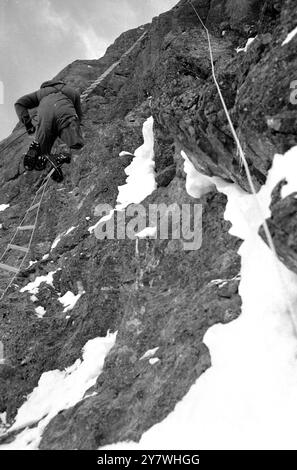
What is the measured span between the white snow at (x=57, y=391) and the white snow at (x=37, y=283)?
1965 mm

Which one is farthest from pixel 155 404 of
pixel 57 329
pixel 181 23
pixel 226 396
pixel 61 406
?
pixel 181 23

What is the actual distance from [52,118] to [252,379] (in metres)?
7.03

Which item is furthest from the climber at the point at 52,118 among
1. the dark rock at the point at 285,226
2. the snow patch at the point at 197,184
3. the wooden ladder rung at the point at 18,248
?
the dark rock at the point at 285,226

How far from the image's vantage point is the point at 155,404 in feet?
15.4

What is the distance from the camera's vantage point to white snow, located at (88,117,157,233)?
8.83m

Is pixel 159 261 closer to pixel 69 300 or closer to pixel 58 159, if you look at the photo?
pixel 69 300

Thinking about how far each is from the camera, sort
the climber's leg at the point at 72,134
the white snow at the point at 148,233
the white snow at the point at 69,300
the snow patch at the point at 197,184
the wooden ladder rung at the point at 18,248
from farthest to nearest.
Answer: the wooden ladder rung at the point at 18,248
the climber's leg at the point at 72,134
the white snow at the point at 69,300
the white snow at the point at 148,233
the snow patch at the point at 197,184

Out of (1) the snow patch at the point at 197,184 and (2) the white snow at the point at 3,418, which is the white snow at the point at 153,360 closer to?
(2) the white snow at the point at 3,418

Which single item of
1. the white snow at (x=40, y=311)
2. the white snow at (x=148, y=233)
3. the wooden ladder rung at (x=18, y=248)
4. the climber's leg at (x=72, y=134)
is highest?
Result: the climber's leg at (x=72, y=134)

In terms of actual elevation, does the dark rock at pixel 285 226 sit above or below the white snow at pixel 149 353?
above

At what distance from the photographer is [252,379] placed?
4.28 m

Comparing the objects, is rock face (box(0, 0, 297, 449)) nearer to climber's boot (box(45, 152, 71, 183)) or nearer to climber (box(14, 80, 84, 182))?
climber's boot (box(45, 152, 71, 183))

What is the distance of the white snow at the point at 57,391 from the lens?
5.75 m

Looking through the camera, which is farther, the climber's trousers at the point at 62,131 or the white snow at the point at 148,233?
the climber's trousers at the point at 62,131
